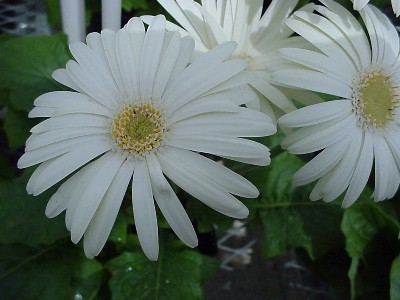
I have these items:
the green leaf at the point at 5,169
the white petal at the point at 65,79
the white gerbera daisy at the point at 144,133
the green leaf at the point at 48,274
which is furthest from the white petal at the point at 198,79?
the green leaf at the point at 5,169

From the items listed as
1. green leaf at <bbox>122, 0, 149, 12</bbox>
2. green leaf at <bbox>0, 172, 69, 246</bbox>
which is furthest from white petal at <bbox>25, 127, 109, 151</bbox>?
green leaf at <bbox>122, 0, 149, 12</bbox>

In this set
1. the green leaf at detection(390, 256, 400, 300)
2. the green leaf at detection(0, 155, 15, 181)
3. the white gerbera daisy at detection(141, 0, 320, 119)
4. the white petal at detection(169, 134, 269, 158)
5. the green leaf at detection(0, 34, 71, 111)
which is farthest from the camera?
the green leaf at detection(0, 155, 15, 181)

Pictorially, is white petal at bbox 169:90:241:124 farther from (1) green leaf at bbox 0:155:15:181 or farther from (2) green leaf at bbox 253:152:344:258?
(1) green leaf at bbox 0:155:15:181

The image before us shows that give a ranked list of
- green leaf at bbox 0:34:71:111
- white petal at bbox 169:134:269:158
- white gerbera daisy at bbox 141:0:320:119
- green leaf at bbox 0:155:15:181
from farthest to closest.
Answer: green leaf at bbox 0:155:15:181 → green leaf at bbox 0:34:71:111 → white gerbera daisy at bbox 141:0:320:119 → white petal at bbox 169:134:269:158

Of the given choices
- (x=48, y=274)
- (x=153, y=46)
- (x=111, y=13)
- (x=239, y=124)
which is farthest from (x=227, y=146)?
(x=48, y=274)

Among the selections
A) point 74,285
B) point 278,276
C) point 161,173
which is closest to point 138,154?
point 161,173
